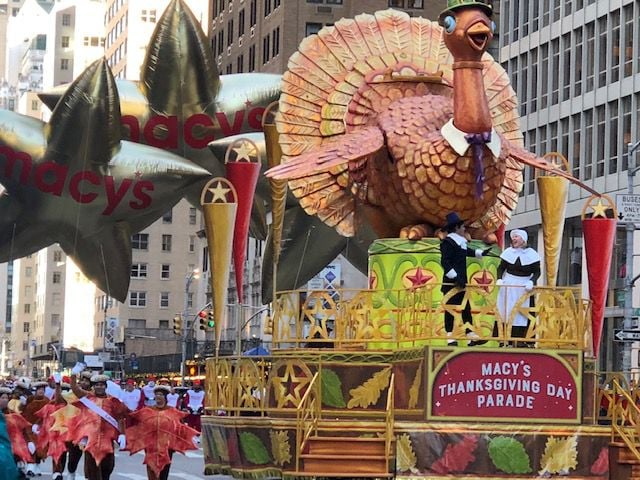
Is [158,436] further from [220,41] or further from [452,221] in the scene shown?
[220,41]

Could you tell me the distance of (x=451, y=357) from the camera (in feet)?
51.6

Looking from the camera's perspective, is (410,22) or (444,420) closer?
(444,420)

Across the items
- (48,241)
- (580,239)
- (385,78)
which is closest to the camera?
(385,78)

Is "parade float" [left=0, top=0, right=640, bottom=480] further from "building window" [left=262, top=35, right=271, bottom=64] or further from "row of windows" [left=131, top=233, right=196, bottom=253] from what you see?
"row of windows" [left=131, top=233, right=196, bottom=253]

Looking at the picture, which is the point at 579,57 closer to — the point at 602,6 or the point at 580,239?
the point at 602,6

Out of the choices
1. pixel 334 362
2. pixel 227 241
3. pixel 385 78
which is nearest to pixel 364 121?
pixel 385 78

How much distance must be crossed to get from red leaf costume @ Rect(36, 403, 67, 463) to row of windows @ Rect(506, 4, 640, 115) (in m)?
33.1

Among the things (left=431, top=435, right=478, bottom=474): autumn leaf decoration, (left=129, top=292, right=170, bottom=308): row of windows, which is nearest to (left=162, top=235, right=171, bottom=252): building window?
(left=129, top=292, right=170, bottom=308): row of windows

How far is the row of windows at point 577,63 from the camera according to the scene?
5622cm

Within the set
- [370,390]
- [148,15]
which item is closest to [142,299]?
[148,15]

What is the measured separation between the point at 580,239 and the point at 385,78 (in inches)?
1473

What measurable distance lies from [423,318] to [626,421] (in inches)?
87.2

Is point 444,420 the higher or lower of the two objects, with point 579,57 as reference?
lower

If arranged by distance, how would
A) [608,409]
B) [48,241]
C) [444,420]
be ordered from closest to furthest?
1. [444,420]
2. [608,409]
3. [48,241]
